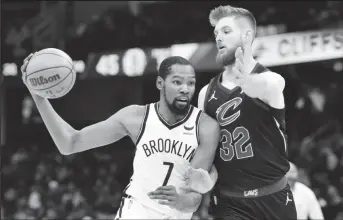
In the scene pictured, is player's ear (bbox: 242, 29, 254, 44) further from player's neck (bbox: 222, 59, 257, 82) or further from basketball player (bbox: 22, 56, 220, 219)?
basketball player (bbox: 22, 56, 220, 219)

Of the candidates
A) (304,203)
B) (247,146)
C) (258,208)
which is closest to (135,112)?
(247,146)

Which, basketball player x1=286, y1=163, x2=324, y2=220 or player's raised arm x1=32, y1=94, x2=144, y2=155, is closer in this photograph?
player's raised arm x1=32, y1=94, x2=144, y2=155

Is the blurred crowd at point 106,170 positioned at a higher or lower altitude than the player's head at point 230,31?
lower

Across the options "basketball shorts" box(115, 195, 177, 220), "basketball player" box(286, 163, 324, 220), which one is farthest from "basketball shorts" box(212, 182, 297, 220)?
"basketball player" box(286, 163, 324, 220)

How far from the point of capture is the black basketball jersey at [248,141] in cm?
393

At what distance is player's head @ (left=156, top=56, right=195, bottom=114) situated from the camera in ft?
12.8

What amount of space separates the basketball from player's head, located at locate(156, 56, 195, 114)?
687mm

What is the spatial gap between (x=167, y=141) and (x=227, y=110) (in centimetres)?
47

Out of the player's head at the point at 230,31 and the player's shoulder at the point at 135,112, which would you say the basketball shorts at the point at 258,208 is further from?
the player's head at the point at 230,31

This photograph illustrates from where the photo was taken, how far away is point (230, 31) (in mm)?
4031

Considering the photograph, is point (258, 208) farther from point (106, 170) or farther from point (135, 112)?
point (106, 170)

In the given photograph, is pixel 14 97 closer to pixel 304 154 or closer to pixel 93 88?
pixel 93 88

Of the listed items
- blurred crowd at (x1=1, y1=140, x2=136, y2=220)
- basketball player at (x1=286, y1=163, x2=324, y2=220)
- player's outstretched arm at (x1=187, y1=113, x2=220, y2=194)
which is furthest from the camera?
blurred crowd at (x1=1, y1=140, x2=136, y2=220)

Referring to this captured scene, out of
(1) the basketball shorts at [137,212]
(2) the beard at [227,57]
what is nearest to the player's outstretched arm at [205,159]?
(1) the basketball shorts at [137,212]
